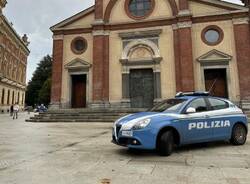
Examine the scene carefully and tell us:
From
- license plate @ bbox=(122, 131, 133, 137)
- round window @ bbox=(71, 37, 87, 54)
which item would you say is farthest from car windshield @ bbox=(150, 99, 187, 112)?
round window @ bbox=(71, 37, 87, 54)

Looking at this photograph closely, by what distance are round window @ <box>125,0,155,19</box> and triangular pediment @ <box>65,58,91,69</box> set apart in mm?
5761

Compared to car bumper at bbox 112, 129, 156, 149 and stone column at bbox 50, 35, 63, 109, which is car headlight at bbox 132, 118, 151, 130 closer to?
car bumper at bbox 112, 129, 156, 149

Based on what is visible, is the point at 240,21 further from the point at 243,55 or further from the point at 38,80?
the point at 38,80

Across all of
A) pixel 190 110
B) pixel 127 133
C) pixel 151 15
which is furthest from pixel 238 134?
pixel 151 15

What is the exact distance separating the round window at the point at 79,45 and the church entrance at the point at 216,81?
422 inches

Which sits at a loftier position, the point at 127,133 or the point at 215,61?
the point at 215,61

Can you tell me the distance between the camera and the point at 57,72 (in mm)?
21203

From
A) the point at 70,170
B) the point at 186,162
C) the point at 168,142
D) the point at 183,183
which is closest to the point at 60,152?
the point at 70,170

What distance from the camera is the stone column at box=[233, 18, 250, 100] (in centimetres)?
1784

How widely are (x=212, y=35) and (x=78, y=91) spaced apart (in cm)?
1236

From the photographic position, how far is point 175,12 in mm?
19984

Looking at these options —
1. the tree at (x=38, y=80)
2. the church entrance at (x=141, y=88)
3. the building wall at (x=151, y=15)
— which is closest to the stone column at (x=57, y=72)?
the building wall at (x=151, y=15)

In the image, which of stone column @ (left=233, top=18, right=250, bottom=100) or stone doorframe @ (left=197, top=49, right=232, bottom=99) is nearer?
stone column @ (left=233, top=18, right=250, bottom=100)

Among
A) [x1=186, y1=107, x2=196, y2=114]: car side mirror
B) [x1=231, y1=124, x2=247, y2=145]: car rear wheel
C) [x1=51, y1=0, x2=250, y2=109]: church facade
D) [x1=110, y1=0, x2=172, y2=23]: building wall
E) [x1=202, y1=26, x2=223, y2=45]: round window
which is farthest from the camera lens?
[x1=110, y1=0, x2=172, y2=23]: building wall
